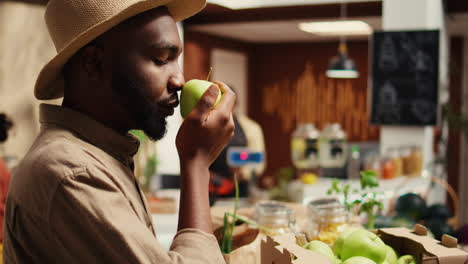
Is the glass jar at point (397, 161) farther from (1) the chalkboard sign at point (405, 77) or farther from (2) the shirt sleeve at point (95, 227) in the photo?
(2) the shirt sleeve at point (95, 227)

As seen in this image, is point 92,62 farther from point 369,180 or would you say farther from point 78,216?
point 369,180

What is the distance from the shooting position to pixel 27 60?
520 centimetres

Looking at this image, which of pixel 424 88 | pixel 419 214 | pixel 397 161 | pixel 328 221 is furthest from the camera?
pixel 424 88

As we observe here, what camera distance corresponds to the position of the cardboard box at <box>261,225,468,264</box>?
1076 mm

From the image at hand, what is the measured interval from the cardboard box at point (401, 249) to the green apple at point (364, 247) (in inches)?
3.2

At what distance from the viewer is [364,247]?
3.81 feet

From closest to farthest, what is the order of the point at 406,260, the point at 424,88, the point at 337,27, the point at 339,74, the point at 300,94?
the point at 406,260 → the point at 424,88 → the point at 337,27 → the point at 339,74 → the point at 300,94

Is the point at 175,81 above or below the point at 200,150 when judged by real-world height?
above

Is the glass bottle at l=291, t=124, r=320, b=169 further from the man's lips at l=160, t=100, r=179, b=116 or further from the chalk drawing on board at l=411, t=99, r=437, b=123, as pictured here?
the man's lips at l=160, t=100, r=179, b=116

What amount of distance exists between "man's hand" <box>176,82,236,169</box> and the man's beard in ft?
0.16

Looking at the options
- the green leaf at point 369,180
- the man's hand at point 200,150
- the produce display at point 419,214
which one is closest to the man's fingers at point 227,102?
the man's hand at point 200,150

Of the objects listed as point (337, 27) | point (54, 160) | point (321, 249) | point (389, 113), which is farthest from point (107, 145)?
point (337, 27)

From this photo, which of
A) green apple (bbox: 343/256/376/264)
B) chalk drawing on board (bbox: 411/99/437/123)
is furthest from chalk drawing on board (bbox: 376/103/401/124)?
green apple (bbox: 343/256/376/264)

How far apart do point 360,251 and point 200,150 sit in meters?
0.39
